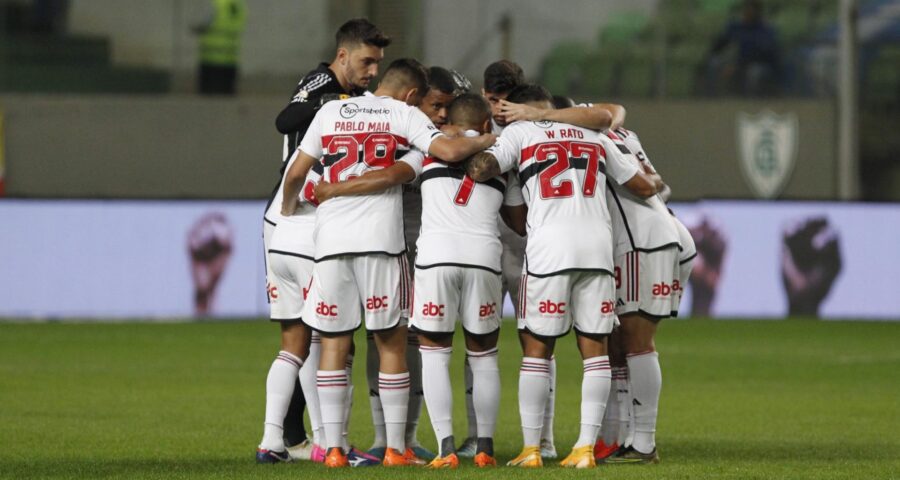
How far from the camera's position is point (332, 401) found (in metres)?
6.97

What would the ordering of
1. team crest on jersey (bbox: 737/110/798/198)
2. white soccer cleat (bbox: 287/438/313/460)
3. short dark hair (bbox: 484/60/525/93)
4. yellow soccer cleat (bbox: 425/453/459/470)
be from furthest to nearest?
team crest on jersey (bbox: 737/110/798/198)
white soccer cleat (bbox: 287/438/313/460)
short dark hair (bbox: 484/60/525/93)
yellow soccer cleat (bbox: 425/453/459/470)

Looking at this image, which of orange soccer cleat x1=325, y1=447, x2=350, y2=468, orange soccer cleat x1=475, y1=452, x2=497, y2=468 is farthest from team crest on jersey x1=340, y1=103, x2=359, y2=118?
orange soccer cleat x1=475, y1=452, x2=497, y2=468

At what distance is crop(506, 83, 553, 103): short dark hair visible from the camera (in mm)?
7152

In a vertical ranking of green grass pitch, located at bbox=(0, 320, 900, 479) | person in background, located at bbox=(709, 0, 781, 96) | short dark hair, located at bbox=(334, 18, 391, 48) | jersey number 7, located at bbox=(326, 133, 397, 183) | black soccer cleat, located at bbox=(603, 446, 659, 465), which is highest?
person in background, located at bbox=(709, 0, 781, 96)

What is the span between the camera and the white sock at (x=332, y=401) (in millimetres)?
6973

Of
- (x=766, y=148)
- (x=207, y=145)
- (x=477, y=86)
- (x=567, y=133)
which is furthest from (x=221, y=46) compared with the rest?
(x=567, y=133)

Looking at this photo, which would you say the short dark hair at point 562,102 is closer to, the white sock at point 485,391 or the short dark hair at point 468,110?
the short dark hair at point 468,110

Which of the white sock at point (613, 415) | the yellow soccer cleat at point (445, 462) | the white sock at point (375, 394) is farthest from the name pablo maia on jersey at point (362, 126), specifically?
the white sock at point (613, 415)

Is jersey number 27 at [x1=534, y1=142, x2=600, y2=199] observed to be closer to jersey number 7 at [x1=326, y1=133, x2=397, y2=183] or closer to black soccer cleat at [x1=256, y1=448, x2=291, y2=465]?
jersey number 7 at [x1=326, y1=133, x2=397, y2=183]

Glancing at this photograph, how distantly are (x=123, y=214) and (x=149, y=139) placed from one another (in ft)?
10.9

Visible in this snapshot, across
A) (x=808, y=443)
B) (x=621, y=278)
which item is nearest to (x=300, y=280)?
(x=621, y=278)

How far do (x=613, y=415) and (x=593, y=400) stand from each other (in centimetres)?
83

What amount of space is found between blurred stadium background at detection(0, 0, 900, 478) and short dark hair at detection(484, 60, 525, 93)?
9.37ft

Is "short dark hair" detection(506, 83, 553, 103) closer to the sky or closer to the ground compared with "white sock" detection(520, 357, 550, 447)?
closer to the sky
